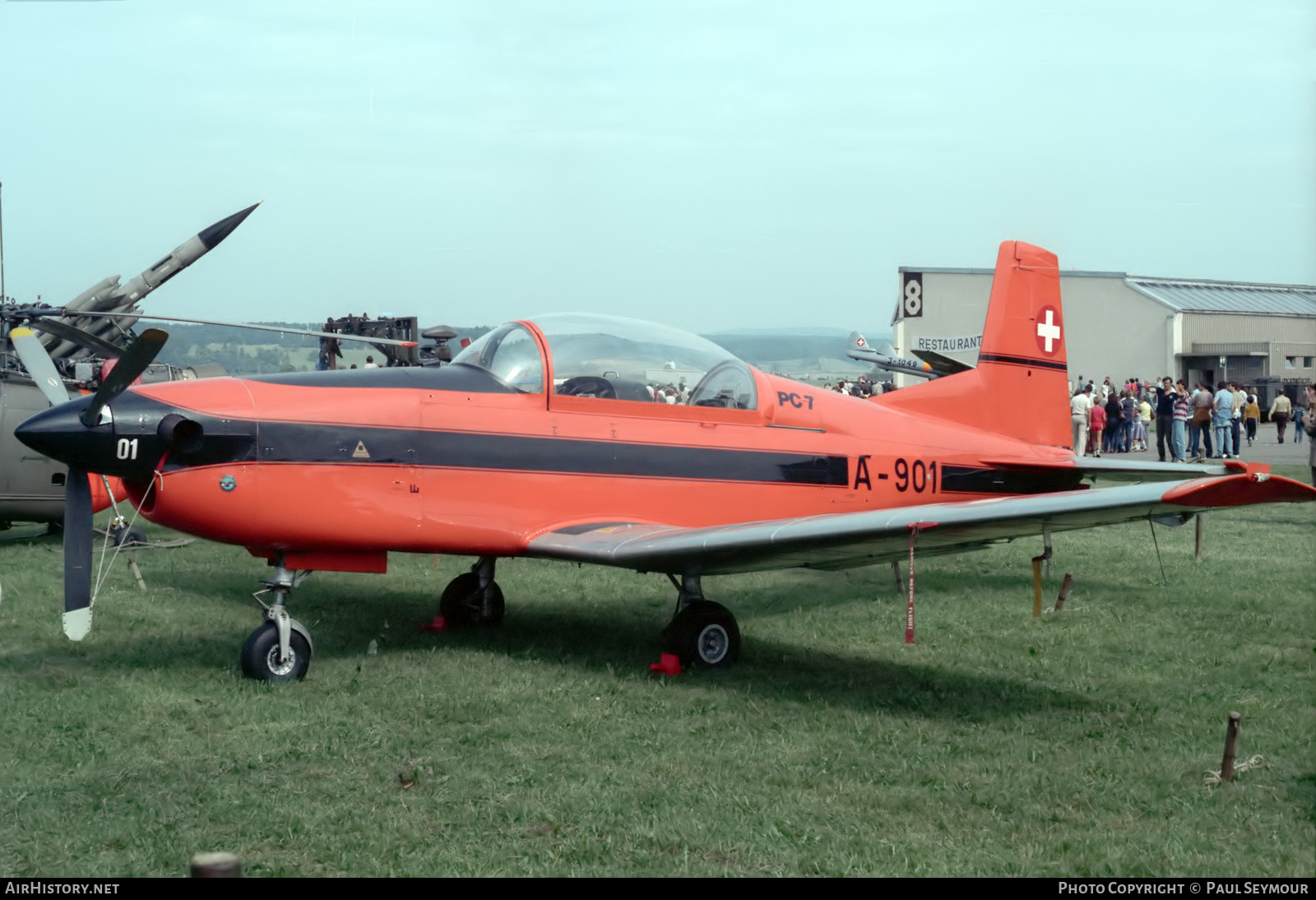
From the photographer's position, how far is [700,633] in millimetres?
6801

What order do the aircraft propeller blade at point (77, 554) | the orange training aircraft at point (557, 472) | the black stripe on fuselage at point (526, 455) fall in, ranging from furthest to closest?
the black stripe on fuselage at point (526, 455) < the aircraft propeller blade at point (77, 554) < the orange training aircraft at point (557, 472)

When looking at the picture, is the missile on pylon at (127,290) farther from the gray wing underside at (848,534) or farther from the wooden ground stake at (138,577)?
the gray wing underside at (848,534)

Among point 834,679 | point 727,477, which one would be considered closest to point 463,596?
point 727,477

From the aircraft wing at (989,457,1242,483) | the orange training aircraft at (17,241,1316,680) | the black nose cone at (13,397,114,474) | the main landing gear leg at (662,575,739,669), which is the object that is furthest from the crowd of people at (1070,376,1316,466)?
the black nose cone at (13,397,114,474)

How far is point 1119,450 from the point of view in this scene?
28719 mm

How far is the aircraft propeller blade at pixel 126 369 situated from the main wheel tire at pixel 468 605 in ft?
9.55

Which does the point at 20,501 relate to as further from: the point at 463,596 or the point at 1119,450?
the point at 1119,450

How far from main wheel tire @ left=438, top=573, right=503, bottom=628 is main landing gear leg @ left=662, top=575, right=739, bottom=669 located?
5.83ft

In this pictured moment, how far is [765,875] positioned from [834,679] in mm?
2860

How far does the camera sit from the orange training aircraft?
19.4 ft

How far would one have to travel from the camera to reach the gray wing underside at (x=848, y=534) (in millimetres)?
5426

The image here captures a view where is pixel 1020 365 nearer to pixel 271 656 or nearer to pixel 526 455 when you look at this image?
pixel 526 455

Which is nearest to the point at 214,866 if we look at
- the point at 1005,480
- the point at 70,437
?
the point at 70,437

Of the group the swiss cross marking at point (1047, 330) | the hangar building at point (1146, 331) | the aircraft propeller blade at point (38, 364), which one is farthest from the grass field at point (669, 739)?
the hangar building at point (1146, 331)
